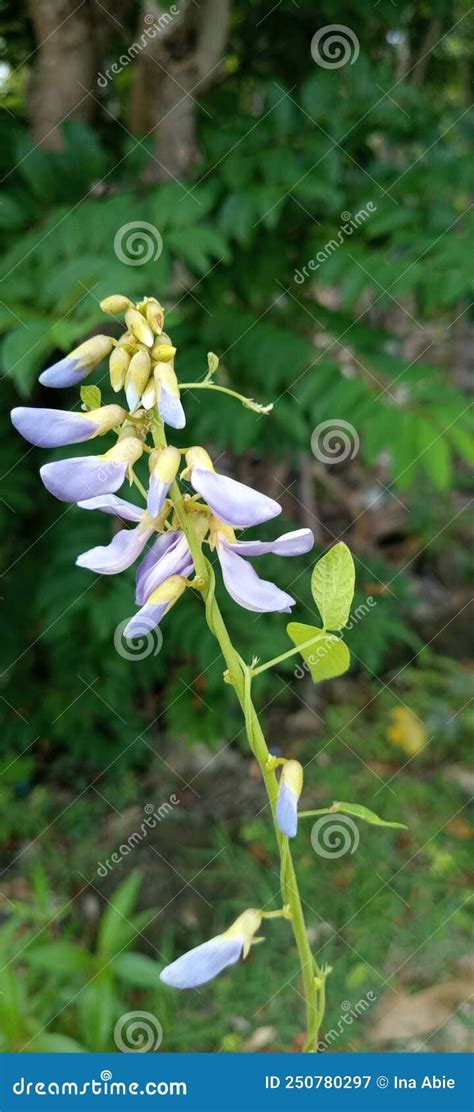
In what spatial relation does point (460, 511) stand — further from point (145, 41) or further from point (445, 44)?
point (145, 41)

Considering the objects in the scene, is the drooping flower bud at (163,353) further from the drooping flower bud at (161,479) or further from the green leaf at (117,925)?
the green leaf at (117,925)

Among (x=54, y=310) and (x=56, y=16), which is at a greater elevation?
(x=56, y=16)

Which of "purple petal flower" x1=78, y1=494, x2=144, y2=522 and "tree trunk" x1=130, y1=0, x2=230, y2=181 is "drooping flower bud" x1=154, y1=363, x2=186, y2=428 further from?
"tree trunk" x1=130, y1=0, x2=230, y2=181

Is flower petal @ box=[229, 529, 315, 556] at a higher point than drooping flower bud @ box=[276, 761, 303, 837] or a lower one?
higher

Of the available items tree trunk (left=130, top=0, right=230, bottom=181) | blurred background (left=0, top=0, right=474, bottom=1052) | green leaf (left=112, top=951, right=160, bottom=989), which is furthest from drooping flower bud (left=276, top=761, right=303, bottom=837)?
tree trunk (left=130, top=0, right=230, bottom=181)

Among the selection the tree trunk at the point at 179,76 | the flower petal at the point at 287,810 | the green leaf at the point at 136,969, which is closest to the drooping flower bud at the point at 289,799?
the flower petal at the point at 287,810

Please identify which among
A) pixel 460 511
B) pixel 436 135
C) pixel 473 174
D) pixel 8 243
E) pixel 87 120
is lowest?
pixel 8 243

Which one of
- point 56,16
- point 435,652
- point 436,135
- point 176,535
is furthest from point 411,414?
point 435,652
